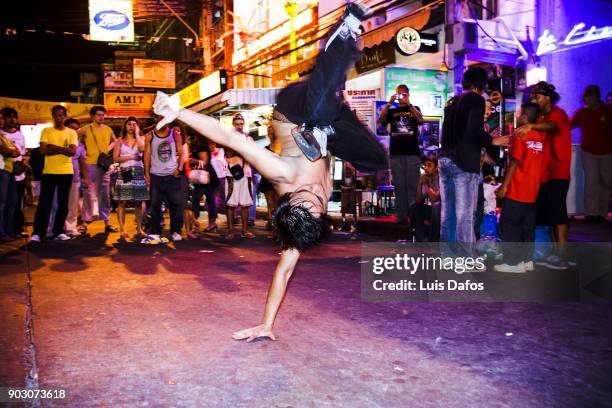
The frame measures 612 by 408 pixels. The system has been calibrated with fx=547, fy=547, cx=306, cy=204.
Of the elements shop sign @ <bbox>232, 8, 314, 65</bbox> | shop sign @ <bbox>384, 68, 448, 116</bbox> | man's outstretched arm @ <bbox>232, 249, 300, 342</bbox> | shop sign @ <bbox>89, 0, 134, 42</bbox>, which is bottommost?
man's outstretched arm @ <bbox>232, 249, 300, 342</bbox>

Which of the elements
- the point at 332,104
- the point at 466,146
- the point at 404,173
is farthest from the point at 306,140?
the point at 404,173

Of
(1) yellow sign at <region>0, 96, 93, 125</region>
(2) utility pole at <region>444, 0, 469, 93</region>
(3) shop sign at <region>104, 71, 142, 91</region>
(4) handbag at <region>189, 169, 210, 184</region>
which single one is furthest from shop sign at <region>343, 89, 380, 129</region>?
(1) yellow sign at <region>0, 96, 93, 125</region>

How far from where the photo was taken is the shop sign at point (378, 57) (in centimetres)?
1305

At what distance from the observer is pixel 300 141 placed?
341 centimetres

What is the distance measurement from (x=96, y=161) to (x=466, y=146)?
695cm

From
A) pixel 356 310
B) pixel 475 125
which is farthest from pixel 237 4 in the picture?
pixel 356 310

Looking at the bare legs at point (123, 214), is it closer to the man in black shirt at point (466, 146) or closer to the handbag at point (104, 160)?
the handbag at point (104, 160)

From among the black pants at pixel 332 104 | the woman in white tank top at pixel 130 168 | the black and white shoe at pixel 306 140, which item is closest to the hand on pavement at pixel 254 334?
the black and white shoe at pixel 306 140

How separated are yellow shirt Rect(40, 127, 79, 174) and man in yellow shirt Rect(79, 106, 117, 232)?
0.97 m

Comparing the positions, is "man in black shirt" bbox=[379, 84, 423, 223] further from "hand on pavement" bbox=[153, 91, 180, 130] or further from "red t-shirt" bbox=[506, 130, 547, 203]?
"hand on pavement" bbox=[153, 91, 180, 130]

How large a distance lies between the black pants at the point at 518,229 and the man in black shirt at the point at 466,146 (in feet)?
1.54

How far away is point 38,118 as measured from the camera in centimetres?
2764

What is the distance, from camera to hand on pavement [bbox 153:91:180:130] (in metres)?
3.38

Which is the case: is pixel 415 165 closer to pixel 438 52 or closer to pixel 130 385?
pixel 438 52
